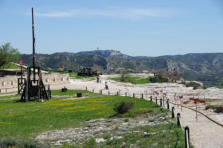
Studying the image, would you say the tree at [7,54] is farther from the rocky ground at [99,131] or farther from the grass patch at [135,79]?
the rocky ground at [99,131]

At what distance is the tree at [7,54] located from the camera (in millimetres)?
86562

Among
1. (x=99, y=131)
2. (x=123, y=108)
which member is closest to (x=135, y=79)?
(x=123, y=108)

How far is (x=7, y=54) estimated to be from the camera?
8712cm

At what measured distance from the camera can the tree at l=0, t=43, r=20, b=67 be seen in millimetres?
86562

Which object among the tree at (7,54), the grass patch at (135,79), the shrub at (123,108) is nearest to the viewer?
the shrub at (123,108)

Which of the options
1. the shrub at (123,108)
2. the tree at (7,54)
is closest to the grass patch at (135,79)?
the tree at (7,54)

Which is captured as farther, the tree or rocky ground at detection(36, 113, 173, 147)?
the tree

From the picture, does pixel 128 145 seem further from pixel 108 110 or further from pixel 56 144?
pixel 108 110

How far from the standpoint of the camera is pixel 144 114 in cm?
2652

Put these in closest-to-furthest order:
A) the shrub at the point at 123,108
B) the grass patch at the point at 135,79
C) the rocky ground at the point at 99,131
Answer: the rocky ground at the point at 99,131 → the shrub at the point at 123,108 → the grass patch at the point at 135,79

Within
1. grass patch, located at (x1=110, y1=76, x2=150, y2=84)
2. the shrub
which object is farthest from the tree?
the shrub

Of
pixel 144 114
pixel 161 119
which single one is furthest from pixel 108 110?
pixel 161 119

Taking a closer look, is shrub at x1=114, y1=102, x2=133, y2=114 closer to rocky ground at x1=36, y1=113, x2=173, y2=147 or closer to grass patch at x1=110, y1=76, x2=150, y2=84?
rocky ground at x1=36, y1=113, x2=173, y2=147

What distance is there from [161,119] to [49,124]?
932 centimetres
